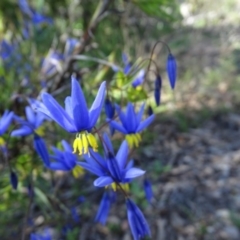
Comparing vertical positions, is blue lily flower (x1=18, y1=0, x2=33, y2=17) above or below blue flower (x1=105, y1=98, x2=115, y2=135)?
above

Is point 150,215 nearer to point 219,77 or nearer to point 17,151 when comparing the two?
point 17,151

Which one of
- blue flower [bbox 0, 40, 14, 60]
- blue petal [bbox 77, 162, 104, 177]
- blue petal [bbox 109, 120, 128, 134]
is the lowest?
blue petal [bbox 77, 162, 104, 177]

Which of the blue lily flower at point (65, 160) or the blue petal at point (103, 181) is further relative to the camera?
the blue lily flower at point (65, 160)

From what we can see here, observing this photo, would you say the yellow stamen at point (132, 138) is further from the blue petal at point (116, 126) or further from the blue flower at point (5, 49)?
the blue flower at point (5, 49)

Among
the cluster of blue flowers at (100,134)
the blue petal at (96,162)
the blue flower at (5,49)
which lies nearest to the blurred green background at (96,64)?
the blue flower at (5,49)

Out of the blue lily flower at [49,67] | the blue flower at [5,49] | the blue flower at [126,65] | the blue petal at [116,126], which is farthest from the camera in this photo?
the blue flower at [5,49]

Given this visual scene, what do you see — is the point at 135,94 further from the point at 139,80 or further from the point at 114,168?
Answer: the point at 114,168

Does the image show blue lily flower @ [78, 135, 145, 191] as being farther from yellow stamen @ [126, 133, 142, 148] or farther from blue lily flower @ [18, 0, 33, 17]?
blue lily flower @ [18, 0, 33, 17]

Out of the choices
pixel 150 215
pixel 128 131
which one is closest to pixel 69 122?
pixel 128 131

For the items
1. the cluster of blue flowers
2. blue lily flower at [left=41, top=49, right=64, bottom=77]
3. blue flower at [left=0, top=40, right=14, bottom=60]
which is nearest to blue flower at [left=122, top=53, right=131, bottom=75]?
the cluster of blue flowers
